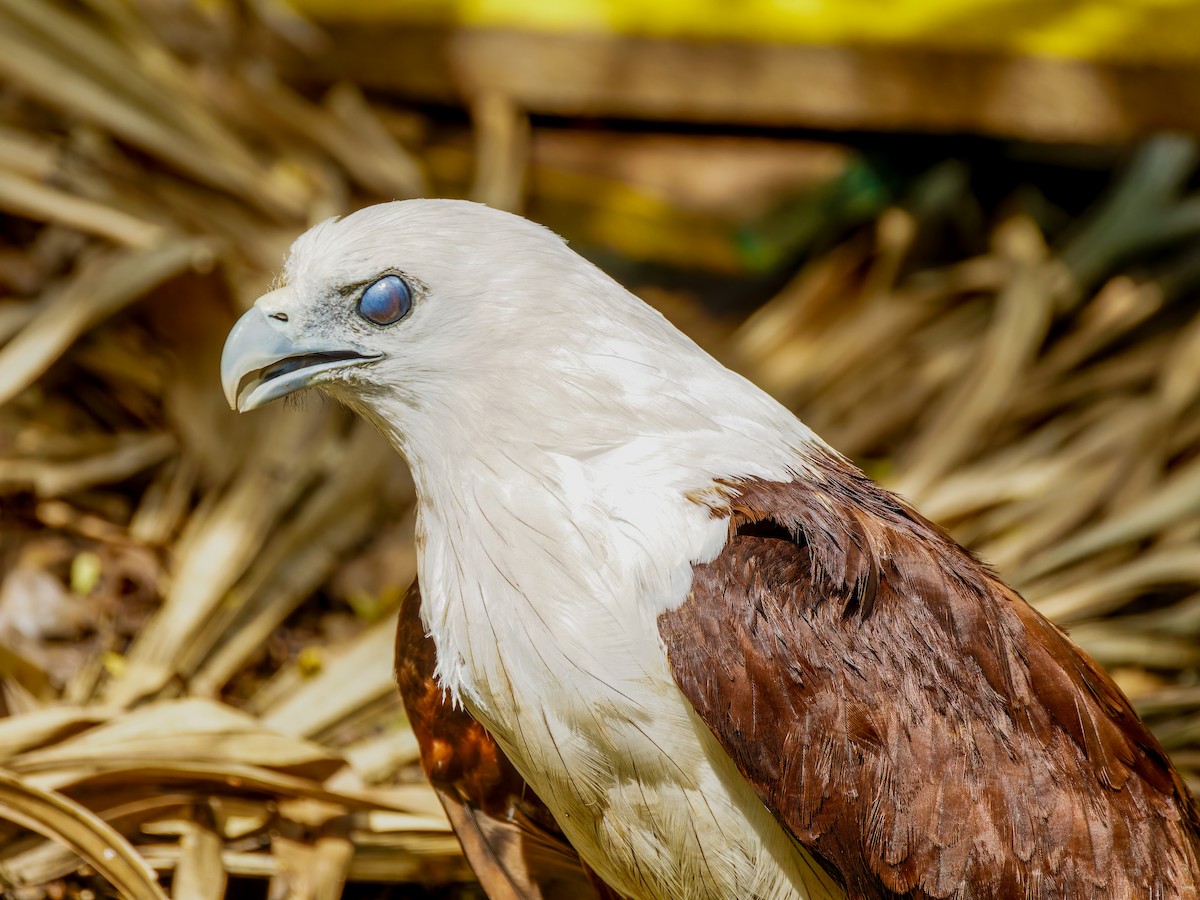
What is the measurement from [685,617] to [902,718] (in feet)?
1.28

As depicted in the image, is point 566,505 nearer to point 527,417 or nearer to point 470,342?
point 527,417

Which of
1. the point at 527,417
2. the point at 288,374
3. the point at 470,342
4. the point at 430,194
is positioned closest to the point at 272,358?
the point at 288,374

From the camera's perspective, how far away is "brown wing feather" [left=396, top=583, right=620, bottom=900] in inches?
94.0

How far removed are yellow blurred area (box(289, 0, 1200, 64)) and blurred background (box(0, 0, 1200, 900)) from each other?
1 centimetres

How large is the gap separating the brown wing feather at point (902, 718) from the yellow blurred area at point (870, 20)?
3.19m

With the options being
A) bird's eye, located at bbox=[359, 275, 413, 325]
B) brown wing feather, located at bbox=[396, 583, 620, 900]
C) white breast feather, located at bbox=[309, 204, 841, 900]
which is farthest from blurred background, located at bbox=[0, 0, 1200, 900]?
bird's eye, located at bbox=[359, 275, 413, 325]

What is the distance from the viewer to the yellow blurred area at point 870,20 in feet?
15.3

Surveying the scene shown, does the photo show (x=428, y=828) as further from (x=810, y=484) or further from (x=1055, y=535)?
(x=1055, y=535)

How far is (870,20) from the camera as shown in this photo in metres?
4.83

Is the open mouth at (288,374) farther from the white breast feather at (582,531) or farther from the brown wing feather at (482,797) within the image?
the brown wing feather at (482,797)

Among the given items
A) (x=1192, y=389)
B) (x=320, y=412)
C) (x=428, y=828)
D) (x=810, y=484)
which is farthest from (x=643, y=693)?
(x=1192, y=389)

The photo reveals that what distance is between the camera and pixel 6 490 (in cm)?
367

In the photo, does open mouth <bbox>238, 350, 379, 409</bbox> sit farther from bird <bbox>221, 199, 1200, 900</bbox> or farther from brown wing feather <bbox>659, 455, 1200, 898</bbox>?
brown wing feather <bbox>659, 455, 1200, 898</bbox>

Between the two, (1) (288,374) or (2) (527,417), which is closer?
(2) (527,417)
